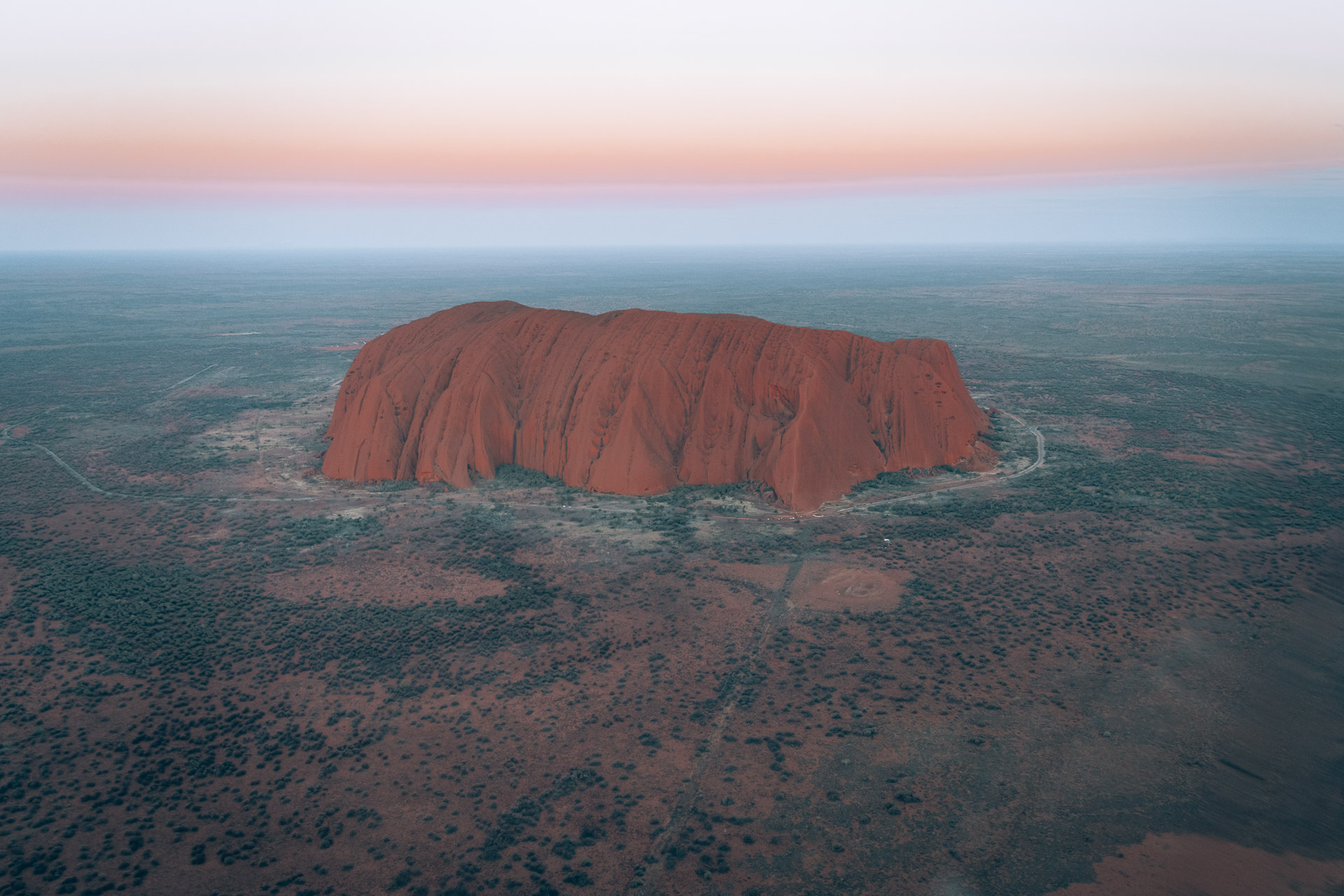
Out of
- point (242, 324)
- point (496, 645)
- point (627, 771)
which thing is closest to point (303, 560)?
point (496, 645)

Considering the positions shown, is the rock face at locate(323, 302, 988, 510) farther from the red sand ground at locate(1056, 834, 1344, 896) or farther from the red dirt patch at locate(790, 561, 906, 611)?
the red sand ground at locate(1056, 834, 1344, 896)

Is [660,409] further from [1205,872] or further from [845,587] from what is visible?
[1205,872]

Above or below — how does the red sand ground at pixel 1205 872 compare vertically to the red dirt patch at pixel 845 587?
below

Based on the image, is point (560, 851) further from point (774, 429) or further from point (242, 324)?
point (242, 324)

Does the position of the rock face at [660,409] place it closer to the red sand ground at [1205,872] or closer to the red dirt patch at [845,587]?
the red dirt patch at [845,587]

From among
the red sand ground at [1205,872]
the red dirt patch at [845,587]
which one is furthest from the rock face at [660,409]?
the red sand ground at [1205,872]

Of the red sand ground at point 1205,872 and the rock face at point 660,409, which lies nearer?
the red sand ground at point 1205,872

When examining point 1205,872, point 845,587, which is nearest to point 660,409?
point 845,587

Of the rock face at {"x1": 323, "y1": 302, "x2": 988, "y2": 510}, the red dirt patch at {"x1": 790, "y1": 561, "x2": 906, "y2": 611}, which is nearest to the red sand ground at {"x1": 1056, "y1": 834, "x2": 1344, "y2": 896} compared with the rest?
the red dirt patch at {"x1": 790, "y1": 561, "x2": 906, "y2": 611}
